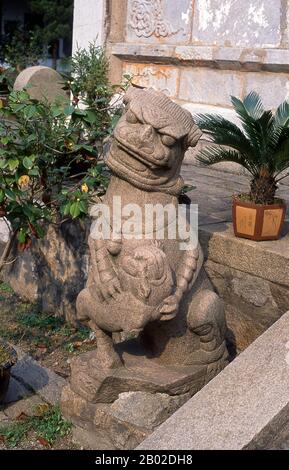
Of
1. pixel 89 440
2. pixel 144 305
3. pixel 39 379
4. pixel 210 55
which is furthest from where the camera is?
pixel 210 55

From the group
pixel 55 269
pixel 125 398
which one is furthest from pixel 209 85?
pixel 125 398

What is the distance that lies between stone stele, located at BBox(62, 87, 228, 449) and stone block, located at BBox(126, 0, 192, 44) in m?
4.46

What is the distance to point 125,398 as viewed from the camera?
12.0 ft

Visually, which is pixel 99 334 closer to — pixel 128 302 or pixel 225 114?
pixel 128 302

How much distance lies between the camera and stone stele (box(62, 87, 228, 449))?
343cm

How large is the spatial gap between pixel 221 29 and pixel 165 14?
95 cm

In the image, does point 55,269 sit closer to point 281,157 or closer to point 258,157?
point 258,157

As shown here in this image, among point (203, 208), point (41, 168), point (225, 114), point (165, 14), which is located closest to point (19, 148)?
point (41, 168)

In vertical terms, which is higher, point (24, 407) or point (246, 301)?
point (246, 301)

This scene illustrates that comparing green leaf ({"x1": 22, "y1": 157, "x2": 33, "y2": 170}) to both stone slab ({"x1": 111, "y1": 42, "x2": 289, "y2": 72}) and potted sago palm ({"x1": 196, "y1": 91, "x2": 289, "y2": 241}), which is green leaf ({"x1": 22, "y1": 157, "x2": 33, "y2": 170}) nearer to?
potted sago palm ({"x1": 196, "y1": 91, "x2": 289, "y2": 241})

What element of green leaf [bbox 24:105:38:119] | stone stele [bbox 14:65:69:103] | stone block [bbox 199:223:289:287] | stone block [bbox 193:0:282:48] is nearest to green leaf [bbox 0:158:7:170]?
green leaf [bbox 24:105:38:119]

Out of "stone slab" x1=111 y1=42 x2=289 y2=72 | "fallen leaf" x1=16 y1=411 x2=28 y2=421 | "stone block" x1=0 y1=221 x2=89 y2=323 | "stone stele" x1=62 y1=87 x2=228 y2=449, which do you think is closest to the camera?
"stone stele" x1=62 y1=87 x2=228 y2=449

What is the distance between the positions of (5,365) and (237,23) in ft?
15.6

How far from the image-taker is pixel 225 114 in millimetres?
7328
